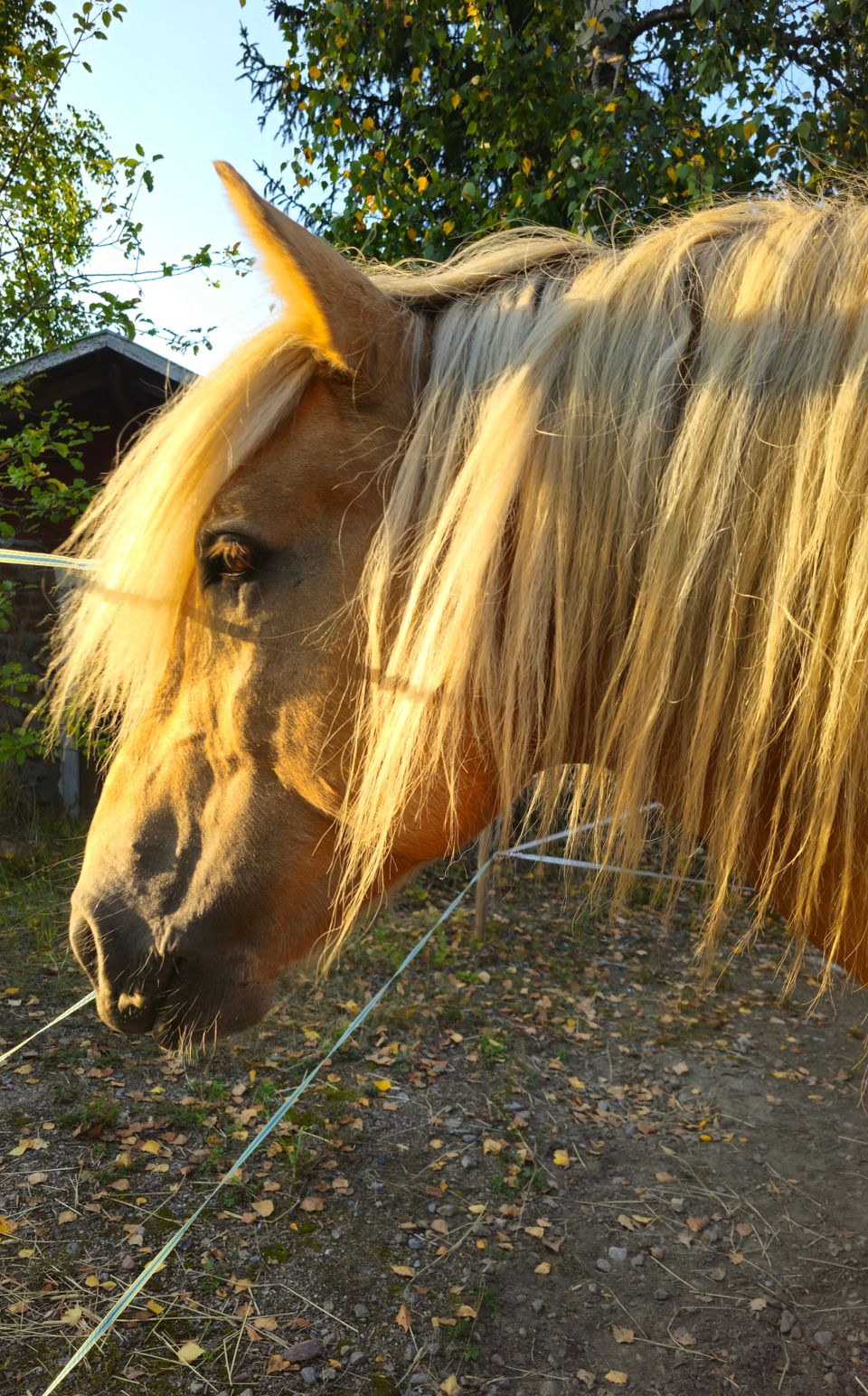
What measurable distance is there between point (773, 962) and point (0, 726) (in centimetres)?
609

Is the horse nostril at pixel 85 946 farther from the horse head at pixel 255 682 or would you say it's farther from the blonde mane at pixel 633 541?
the blonde mane at pixel 633 541

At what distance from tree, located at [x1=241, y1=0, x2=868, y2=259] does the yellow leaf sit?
462cm

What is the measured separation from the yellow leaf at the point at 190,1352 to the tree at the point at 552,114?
462 centimetres

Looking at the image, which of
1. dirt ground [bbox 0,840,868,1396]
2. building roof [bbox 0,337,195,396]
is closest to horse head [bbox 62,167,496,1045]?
dirt ground [bbox 0,840,868,1396]

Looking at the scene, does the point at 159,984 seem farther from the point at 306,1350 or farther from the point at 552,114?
the point at 552,114

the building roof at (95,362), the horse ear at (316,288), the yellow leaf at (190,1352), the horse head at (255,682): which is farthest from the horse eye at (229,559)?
the building roof at (95,362)

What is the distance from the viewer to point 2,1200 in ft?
9.66

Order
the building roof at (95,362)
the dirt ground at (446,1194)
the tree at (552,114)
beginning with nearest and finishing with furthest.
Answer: the dirt ground at (446,1194)
the tree at (552,114)
the building roof at (95,362)

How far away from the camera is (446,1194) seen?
128 inches

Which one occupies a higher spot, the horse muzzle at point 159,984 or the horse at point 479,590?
the horse at point 479,590

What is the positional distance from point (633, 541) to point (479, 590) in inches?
8.5

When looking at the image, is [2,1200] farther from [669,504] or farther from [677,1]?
[677,1]

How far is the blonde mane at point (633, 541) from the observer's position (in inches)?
41.1

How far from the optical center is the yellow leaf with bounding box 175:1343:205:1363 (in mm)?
2356
